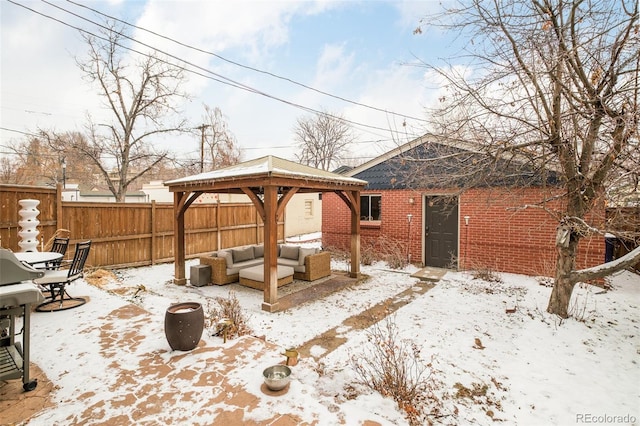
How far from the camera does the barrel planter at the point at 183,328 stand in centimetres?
380

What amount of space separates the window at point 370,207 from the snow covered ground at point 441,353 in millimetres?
4179

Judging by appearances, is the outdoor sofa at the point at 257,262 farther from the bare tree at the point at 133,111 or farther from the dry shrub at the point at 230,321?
the bare tree at the point at 133,111

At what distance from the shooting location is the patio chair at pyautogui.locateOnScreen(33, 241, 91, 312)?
204 inches

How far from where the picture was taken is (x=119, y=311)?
5.32 meters

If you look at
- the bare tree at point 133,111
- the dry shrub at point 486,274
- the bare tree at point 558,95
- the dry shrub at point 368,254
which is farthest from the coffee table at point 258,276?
the bare tree at point 133,111

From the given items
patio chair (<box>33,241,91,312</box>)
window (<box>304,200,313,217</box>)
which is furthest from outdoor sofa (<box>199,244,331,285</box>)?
window (<box>304,200,313,217</box>)

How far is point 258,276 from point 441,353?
434 centimetres

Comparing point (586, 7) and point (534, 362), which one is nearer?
point (534, 362)

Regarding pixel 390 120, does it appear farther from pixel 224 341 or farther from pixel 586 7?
pixel 224 341

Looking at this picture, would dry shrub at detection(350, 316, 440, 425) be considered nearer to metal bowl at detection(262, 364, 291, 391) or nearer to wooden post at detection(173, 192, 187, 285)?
metal bowl at detection(262, 364, 291, 391)

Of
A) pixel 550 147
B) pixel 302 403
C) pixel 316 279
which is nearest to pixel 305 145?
pixel 316 279

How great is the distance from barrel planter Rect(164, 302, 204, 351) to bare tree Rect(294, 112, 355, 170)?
28.1 m

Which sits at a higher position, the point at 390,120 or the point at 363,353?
the point at 390,120

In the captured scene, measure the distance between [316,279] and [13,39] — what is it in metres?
9.30
